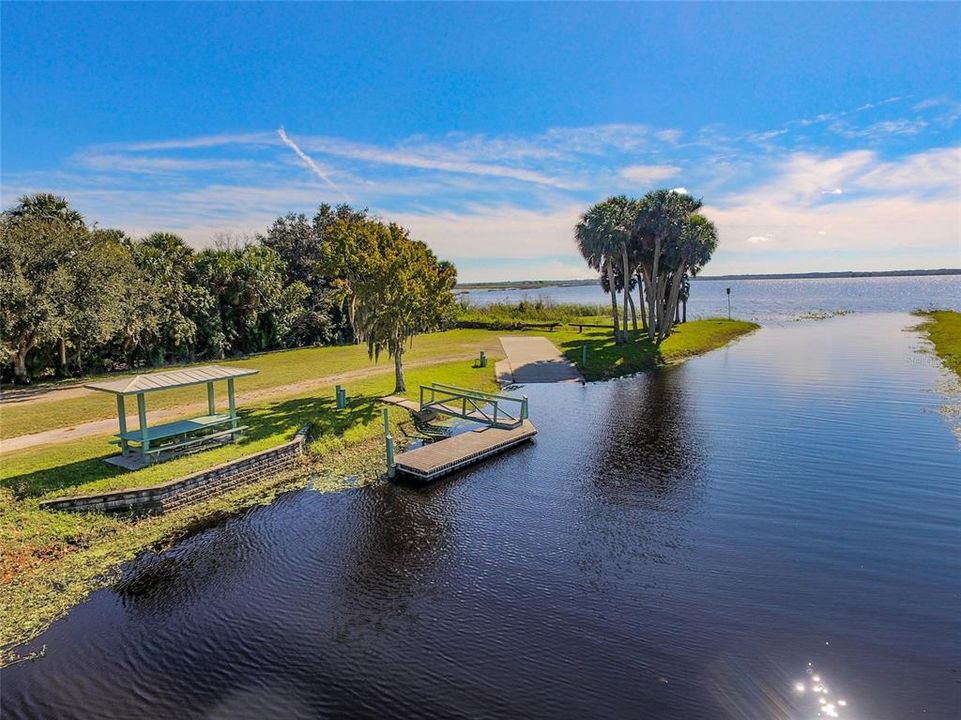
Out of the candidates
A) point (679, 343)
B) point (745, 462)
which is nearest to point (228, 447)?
point (745, 462)

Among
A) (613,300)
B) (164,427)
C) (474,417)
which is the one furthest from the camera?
(613,300)

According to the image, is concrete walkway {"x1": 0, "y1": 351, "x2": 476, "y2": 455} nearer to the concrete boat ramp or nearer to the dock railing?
the concrete boat ramp

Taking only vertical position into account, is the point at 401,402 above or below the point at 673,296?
below

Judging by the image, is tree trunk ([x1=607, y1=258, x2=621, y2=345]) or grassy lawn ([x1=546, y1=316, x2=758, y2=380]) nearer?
grassy lawn ([x1=546, y1=316, x2=758, y2=380])

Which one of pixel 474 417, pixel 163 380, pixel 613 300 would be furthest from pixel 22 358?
pixel 613 300

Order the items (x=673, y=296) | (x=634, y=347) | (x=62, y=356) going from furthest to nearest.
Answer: (x=673, y=296) < (x=634, y=347) < (x=62, y=356)

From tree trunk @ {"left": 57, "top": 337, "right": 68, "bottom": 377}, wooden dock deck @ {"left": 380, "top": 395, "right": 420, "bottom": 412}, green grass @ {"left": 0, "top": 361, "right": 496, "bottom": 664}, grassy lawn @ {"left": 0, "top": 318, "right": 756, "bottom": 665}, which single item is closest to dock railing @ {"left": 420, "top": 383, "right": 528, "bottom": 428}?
wooden dock deck @ {"left": 380, "top": 395, "right": 420, "bottom": 412}

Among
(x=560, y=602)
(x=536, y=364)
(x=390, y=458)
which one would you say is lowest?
(x=560, y=602)

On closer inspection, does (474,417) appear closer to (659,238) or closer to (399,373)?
(399,373)
